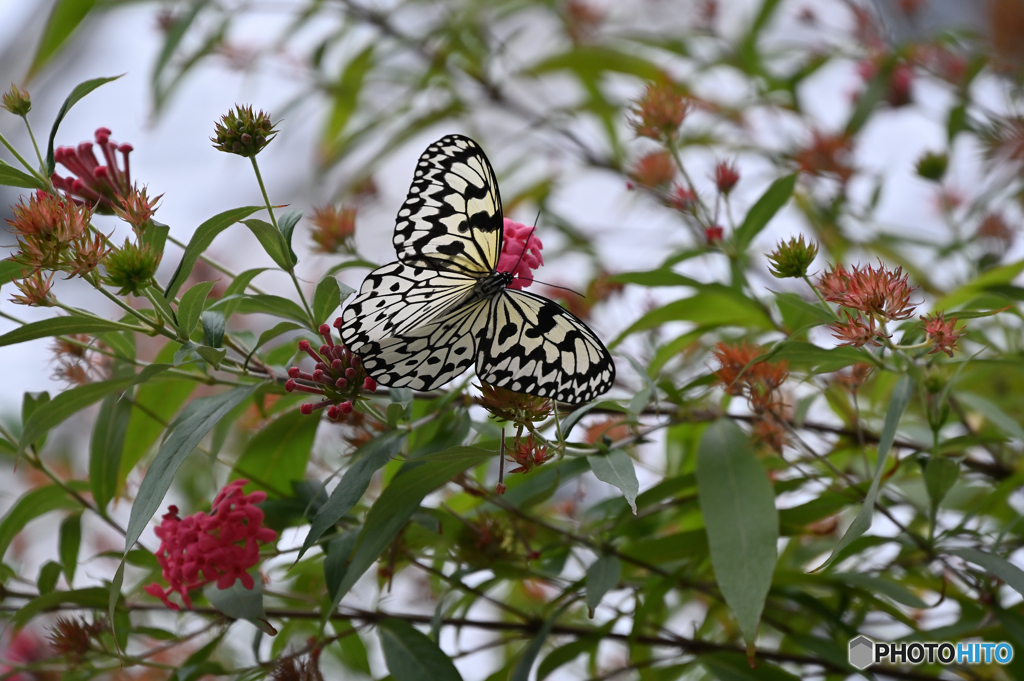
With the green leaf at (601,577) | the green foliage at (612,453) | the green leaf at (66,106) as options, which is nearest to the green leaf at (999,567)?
the green foliage at (612,453)

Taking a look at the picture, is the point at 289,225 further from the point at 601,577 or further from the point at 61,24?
the point at 61,24

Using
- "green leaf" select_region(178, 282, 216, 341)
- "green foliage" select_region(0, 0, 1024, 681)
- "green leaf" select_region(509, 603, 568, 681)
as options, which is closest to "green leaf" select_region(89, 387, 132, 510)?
"green foliage" select_region(0, 0, 1024, 681)

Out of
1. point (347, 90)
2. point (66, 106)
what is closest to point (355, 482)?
point (66, 106)

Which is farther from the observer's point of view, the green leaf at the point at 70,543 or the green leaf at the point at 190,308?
the green leaf at the point at 70,543

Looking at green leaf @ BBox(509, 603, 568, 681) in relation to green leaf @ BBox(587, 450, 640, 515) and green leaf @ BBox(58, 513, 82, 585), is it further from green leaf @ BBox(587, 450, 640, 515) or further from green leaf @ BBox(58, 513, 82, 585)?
green leaf @ BBox(58, 513, 82, 585)

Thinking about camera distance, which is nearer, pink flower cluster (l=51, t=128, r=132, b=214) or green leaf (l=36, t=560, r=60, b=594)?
pink flower cluster (l=51, t=128, r=132, b=214)

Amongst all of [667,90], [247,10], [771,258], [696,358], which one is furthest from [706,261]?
[247,10]

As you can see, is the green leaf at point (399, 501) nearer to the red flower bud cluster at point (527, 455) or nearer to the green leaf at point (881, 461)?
the red flower bud cluster at point (527, 455)
